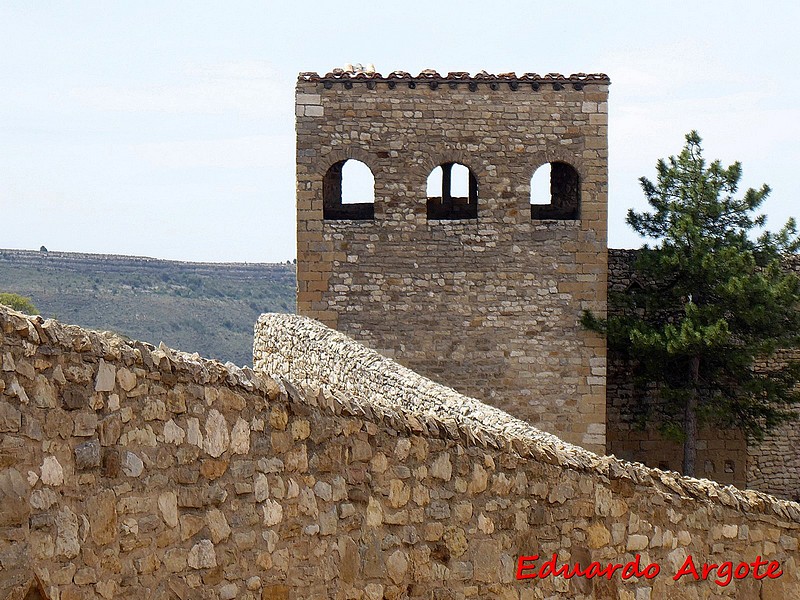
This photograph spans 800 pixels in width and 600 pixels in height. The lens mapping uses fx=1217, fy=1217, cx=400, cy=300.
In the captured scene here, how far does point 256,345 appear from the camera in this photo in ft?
49.5

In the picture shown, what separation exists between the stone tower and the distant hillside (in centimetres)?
2419

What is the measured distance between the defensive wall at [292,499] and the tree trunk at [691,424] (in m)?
8.56

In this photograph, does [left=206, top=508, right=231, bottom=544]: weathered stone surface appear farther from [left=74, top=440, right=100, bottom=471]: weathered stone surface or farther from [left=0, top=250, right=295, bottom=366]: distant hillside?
[left=0, top=250, right=295, bottom=366]: distant hillside

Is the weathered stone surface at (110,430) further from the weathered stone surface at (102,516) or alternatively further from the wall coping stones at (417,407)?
the wall coping stones at (417,407)

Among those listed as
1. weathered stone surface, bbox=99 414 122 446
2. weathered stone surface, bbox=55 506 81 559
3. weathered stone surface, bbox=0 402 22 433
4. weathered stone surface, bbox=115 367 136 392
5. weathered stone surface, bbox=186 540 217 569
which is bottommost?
weathered stone surface, bbox=186 540 217 569

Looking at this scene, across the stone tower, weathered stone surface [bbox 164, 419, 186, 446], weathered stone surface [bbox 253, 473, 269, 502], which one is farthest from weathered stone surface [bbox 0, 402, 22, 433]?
the stone tower

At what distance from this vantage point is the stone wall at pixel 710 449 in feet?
53.5

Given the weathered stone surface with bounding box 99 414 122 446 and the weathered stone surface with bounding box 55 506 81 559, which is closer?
the weathered stone surface with bounding box 55 506 81 559

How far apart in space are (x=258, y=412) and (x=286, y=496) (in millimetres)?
382

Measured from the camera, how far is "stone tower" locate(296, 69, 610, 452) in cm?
1470

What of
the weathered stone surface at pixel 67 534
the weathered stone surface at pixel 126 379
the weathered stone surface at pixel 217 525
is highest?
the weathered stone surface at pixel 126 379

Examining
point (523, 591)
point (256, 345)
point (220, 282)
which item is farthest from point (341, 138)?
point (220, 282)
